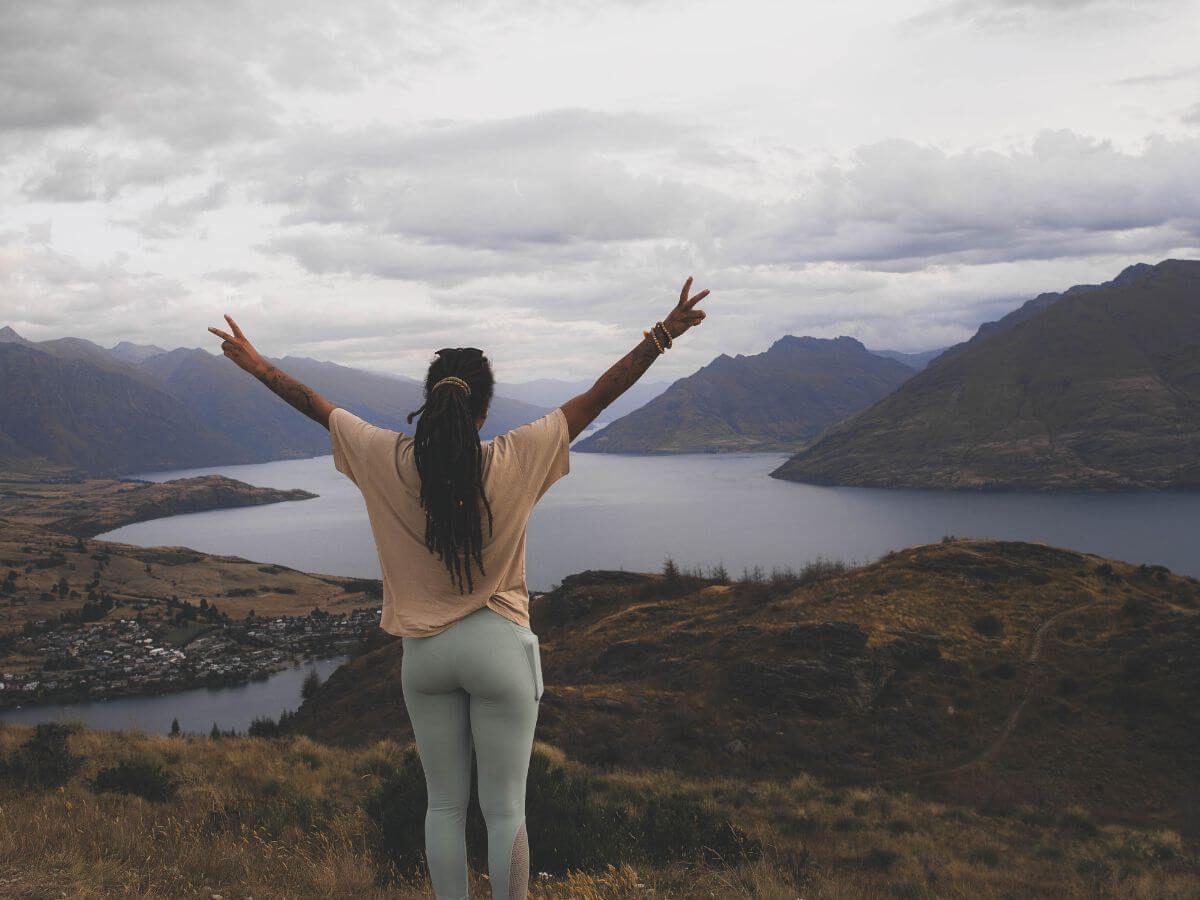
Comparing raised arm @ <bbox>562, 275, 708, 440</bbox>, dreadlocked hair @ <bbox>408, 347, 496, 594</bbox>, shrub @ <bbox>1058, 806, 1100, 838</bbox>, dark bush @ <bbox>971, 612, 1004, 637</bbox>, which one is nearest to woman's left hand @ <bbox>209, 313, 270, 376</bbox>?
dreadlocked hair @ <bbox>408, 347, 496, 594</bbox>

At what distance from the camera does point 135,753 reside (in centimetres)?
1054

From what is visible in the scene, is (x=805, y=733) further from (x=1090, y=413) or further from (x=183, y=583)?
(x=1090, y=413)

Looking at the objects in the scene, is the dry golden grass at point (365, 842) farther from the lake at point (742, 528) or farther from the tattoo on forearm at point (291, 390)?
the lake at point (742, 528)

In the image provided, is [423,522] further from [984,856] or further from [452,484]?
[984,856]

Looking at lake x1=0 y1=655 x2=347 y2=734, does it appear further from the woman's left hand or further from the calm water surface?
the woman's left hand

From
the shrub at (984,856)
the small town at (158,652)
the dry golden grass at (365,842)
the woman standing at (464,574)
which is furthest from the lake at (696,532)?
the woman standing at (464,574)

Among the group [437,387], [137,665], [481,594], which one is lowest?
[137,665]

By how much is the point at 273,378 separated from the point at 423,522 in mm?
1021

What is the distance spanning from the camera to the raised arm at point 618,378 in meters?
2.82

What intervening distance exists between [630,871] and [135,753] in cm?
845

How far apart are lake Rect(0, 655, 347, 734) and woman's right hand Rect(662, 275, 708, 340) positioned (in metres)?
57.0

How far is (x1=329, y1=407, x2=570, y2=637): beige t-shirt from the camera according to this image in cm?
268

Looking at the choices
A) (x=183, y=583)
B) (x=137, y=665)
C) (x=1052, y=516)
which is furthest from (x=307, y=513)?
(x=1052, y=516)

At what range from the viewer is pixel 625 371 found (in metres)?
2.86
